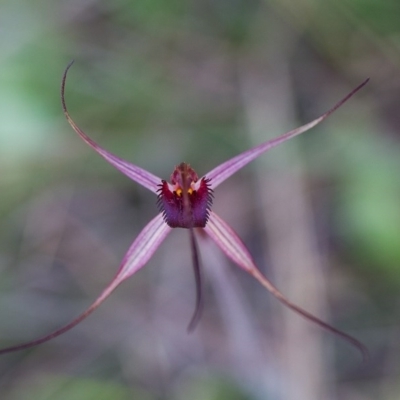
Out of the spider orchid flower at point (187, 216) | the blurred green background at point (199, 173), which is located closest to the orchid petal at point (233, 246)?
the spider orchid flower at point (187, 216)

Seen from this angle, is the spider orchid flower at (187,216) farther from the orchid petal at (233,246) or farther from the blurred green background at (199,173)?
the blurred green background at (199,173)

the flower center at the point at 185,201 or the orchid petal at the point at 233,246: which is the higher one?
the flower center at the point at 185,201

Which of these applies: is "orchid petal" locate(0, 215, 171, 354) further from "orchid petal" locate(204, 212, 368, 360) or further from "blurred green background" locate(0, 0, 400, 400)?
"blurred green background" locate(0, 0, 400, 400)

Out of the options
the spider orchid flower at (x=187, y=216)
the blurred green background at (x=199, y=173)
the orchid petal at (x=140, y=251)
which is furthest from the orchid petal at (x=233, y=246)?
the blurred green background at (x=199, y=173)

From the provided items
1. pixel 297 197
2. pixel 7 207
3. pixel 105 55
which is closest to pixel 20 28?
pixel 105 55

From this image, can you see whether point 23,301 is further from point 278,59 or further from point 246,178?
point 278,59

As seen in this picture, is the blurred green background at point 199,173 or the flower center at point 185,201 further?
the blurred green background at point 199,173

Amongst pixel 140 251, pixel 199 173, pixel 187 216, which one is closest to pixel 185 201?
pixel 187 216
